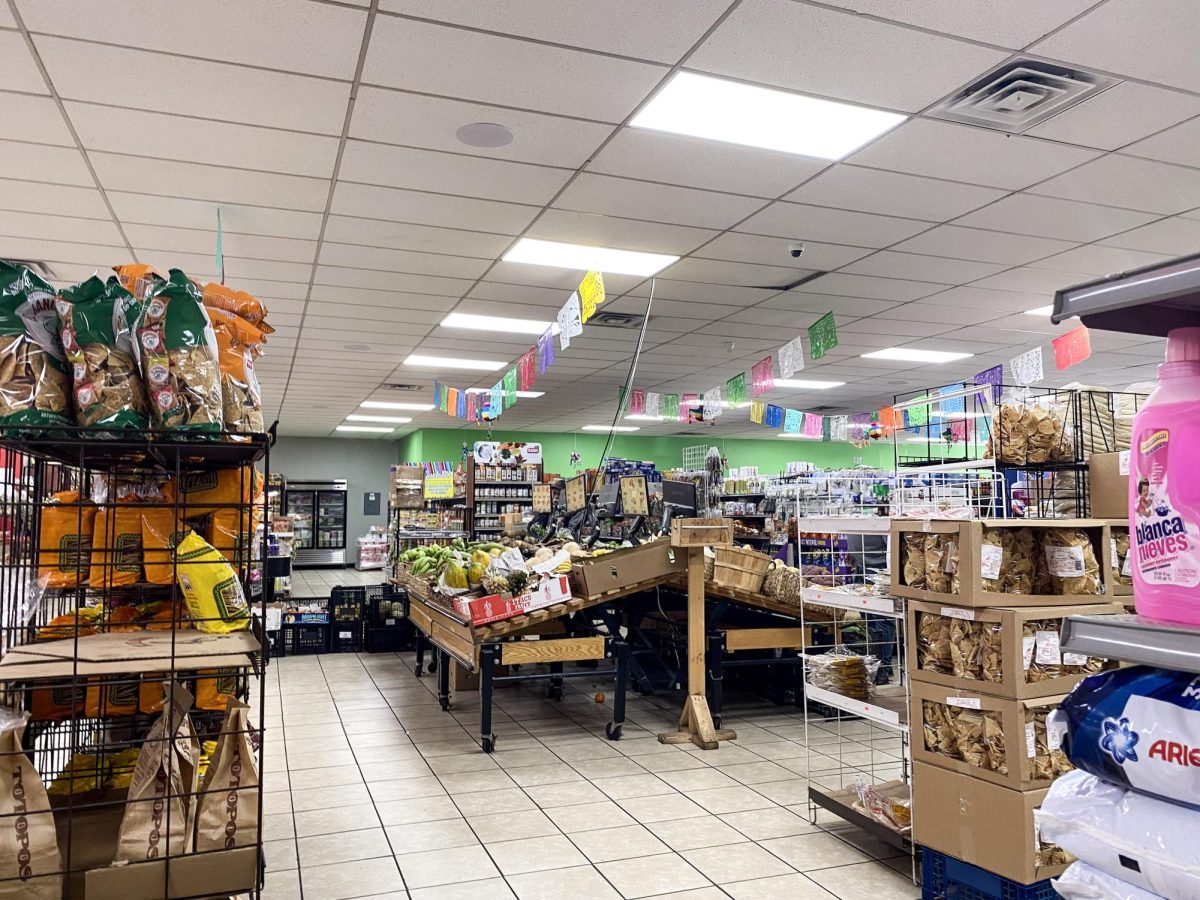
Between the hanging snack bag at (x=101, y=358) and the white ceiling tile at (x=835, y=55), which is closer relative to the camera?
the hanging snack bag at (x=101, y=358)

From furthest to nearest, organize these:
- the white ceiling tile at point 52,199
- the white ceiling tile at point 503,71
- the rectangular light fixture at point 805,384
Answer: the rectangular light fixture at point 805,384, the white ceiling tile at point 52,199, the white ceiling tile at point 503,71

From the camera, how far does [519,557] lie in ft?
19.5

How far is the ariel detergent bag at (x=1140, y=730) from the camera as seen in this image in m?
0.96

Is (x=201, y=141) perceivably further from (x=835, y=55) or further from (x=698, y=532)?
(x=698, y=532)

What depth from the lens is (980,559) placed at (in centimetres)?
289

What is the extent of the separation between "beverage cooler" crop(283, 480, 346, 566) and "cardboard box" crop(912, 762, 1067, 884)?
18.9 metres

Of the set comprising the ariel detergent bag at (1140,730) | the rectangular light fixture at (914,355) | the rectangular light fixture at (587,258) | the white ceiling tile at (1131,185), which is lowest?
the ariel detergent bag at (1140,730)

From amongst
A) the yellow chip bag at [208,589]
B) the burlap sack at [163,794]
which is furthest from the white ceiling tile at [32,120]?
the burlap sack at [163,794]

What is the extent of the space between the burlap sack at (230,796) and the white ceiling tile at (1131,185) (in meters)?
4.56

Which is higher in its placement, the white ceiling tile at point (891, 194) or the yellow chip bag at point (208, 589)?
the white ceiling tile at point (891, 194)

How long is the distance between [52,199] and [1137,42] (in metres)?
5.31

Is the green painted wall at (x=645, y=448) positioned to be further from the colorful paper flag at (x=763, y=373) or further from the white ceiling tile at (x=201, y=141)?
the white ceiling tile at (x=201, y=141)

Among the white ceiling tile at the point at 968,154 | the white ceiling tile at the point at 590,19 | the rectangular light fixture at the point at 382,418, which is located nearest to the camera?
the white ceiling tile at the point at 590,19

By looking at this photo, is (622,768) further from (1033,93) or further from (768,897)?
(1033,93)
